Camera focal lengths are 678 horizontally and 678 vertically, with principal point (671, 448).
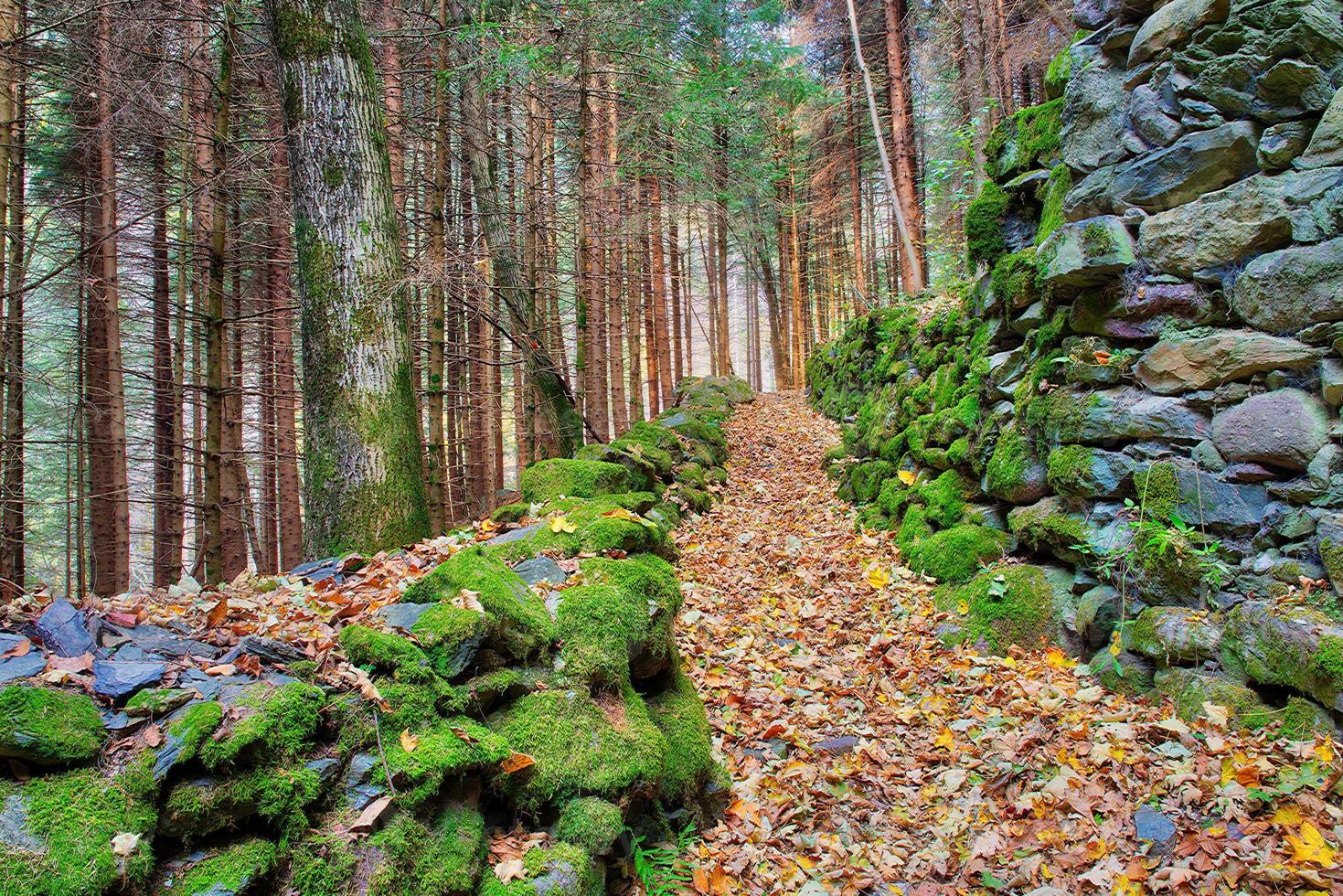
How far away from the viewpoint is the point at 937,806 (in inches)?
137

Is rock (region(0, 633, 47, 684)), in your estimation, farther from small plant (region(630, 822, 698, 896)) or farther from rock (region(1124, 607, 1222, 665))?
rock (region(1124, 607, 1222, 665))

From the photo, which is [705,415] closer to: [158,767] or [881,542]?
[881,542]

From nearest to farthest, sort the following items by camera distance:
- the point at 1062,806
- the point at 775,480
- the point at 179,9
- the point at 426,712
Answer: the point at 426,712, the point at 1062,806, the point at 179,9, the point at 775,480

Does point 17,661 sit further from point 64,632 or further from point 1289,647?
point 1289,647

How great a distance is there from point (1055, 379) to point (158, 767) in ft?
19.2

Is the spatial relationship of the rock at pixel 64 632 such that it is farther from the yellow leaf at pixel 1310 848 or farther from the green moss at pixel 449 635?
the yellow leaf at pixel 1310 848

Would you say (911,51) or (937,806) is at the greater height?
(911,51)

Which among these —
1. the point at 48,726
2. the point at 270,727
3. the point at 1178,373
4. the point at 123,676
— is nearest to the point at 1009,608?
the point at 1178,373

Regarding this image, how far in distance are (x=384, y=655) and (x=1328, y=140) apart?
569 cm

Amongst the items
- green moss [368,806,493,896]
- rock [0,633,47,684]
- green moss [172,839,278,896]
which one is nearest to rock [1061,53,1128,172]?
green moss [368,806,493,896]

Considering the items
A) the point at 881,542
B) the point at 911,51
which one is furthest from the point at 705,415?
the point at 911,51

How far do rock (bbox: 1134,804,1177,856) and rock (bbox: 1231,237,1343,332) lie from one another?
2.86 m

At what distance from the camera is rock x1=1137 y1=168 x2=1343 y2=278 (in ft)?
12.9

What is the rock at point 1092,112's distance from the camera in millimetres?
5023
